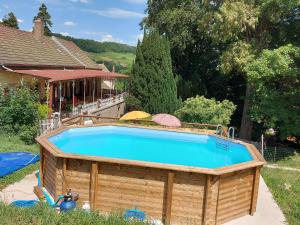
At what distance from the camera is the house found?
84.9 ft

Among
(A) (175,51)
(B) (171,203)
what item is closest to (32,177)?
(B) (171,203)

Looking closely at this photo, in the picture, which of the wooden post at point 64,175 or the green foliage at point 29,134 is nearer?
the wooden post at point 64,175

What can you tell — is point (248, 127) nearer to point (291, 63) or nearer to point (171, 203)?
point (291, 63)

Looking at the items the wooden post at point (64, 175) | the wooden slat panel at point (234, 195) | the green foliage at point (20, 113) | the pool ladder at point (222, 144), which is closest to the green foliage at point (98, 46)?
the green foliage at point (20, 113)

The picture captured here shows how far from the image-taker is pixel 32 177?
15.2m

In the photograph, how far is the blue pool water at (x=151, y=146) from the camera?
1844 cm

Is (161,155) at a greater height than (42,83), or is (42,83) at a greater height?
(42,83)

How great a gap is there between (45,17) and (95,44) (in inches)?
2135

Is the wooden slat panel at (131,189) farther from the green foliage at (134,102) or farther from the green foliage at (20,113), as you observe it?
the green foliage at (134,102)

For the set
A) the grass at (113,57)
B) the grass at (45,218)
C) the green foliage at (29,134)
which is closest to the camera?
the grass at (45,218)

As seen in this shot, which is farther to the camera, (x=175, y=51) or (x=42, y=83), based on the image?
(x=175, y=51)

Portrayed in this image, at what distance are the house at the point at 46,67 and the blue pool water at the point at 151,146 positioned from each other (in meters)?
5.84

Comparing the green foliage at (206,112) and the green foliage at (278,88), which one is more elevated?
the green foliage at (278,88)

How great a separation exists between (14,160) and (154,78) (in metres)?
17.4
